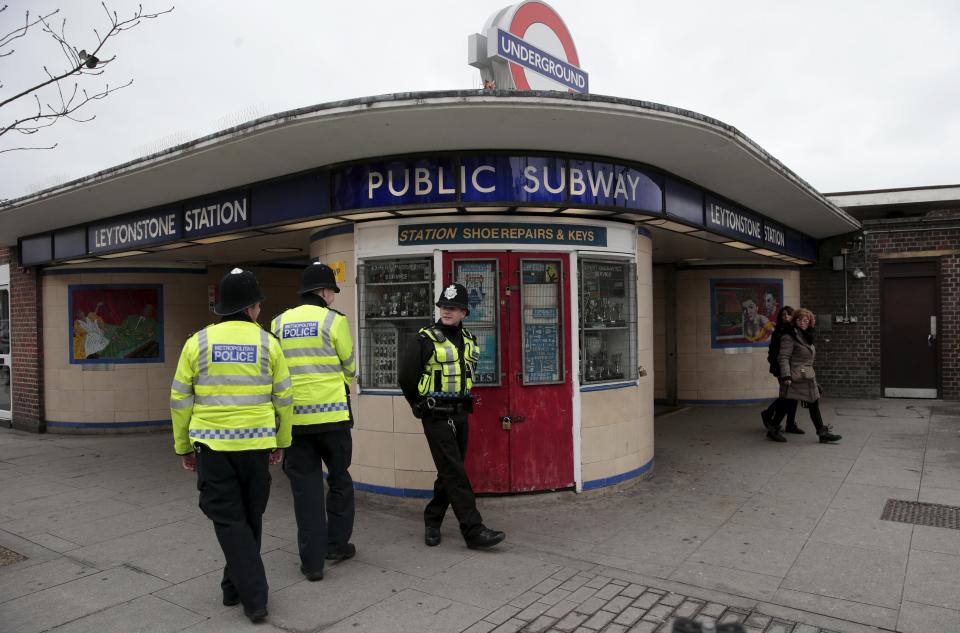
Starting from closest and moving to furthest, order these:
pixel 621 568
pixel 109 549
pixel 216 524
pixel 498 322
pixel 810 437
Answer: pixel 216 524 → pixel 621 568 → pixel 109 549 → pixel 498 322 → pixel 810 437

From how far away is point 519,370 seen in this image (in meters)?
5.99

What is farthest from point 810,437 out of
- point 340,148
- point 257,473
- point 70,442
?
point 70,442

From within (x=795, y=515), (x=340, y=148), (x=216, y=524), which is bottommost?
(x=795, y=515)

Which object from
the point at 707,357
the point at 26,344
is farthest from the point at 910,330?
the point at 26,344

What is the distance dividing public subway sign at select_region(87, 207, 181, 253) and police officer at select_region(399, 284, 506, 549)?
179 inches

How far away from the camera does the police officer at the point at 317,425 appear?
433 centimetres

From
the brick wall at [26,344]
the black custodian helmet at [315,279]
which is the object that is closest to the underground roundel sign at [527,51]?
the black custodian helmet at [315,279]

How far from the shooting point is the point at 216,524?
3.74 m

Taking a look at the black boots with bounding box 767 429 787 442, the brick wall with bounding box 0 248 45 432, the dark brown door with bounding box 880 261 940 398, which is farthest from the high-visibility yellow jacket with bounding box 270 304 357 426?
A: the dark brown door with bounding box 880 261 940 398

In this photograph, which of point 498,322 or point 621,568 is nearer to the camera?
point 621,568

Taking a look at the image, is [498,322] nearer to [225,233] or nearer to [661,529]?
[661,529]

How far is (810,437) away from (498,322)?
212 inches

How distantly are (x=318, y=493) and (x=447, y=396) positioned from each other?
1100 mm

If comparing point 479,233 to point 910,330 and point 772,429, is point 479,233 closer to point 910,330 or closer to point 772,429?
point 772,429
